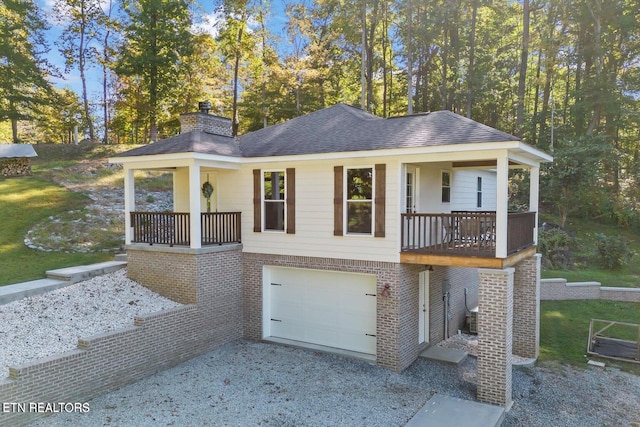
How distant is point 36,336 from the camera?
8102 mm

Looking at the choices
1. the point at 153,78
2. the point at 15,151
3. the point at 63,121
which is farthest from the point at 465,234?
the point at 63,121

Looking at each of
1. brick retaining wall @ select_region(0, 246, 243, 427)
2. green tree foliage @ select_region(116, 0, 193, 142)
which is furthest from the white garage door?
green tree foliage @ select_region(116, 0, 193, 142)

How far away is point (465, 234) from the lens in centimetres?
859

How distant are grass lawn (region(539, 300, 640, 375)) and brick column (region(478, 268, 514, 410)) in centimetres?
341

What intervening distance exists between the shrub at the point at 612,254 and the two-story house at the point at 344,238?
365 inches

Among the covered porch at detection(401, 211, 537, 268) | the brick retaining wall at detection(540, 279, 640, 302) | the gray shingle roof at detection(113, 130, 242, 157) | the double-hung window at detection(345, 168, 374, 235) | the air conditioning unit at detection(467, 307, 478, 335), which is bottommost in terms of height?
the air conditioning unit at detection(467, 307, 478, 335)

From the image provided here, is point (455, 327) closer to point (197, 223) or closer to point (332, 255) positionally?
point (332, 255)

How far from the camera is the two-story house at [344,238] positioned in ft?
28.1

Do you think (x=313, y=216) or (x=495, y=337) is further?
(x=313, y=216)

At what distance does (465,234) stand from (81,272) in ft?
32.8

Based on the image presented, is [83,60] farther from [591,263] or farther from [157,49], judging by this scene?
[591,263]

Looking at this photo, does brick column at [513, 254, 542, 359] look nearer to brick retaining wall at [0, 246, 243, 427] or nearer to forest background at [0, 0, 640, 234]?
brick retaining wall at [0, 246, 243, 427]

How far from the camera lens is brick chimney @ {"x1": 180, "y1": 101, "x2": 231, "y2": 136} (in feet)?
40.2

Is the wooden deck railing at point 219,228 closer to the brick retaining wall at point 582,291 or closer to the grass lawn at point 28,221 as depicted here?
the grass lawn at point 28,221
